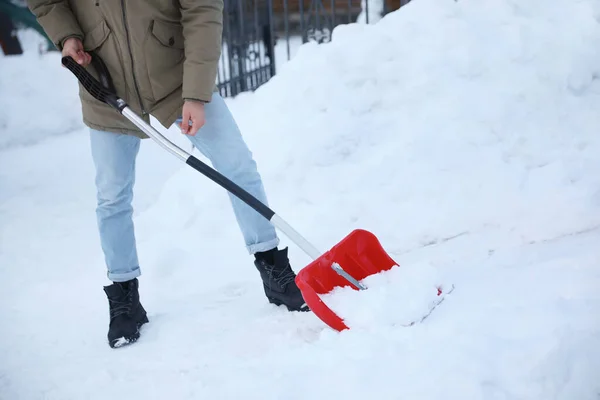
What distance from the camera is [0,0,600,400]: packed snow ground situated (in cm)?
173

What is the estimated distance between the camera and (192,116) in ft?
6.62

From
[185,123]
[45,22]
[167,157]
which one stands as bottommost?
[167,157]

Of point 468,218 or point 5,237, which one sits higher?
point 468,218

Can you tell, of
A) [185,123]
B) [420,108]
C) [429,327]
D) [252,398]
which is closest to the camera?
[252,398]

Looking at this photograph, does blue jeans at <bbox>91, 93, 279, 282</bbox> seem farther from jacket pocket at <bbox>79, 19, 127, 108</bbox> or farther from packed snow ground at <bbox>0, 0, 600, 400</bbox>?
packed snow ground at <bbox>0, 0, 600, 400</bbox>

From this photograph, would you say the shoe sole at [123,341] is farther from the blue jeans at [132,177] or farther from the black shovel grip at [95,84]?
the black shovel grip at [95,84]

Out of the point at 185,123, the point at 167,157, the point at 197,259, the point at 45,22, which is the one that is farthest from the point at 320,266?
the point at 167,157

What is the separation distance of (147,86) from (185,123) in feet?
0.72

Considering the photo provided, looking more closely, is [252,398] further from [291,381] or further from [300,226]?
[300,226]

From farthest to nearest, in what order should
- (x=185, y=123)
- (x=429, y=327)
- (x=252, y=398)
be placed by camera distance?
(x=185, y=123)
(x=429, y=327)
(x=252, y=398)

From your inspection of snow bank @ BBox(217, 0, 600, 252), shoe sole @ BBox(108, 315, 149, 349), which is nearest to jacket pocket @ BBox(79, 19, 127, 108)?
shoe sole @ BBox(108, 315, 149, 349)

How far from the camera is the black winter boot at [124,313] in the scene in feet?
7.61

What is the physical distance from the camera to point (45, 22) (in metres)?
2.07

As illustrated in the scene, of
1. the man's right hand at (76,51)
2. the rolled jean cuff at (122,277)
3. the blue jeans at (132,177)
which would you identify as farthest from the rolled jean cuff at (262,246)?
the man's right hand at (76,51)
